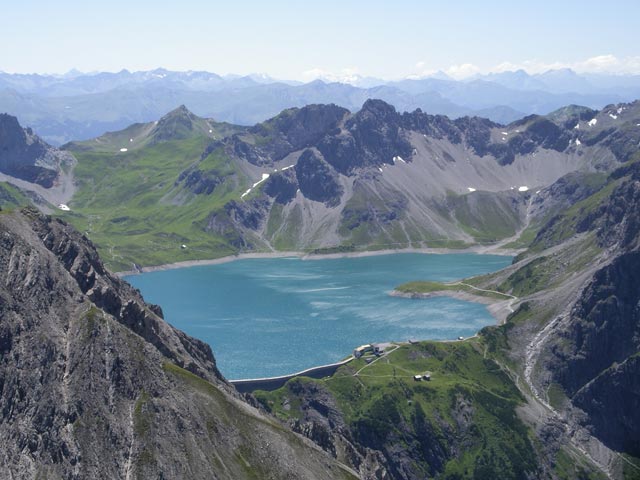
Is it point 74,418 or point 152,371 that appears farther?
point 152,371

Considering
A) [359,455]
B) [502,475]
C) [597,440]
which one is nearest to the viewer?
[359,455]

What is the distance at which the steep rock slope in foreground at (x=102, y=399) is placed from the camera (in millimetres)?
104688

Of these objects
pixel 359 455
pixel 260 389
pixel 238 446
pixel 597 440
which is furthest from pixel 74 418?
pixel 597 440

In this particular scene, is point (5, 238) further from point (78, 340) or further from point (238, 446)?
point (238, 446)

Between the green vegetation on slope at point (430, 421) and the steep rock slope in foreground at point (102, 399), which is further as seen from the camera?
the green vegetation on slope at point (430, 421)

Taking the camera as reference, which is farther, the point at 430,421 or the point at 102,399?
the point at 430,421

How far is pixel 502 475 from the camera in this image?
164750mm

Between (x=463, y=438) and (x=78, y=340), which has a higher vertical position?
(x=78, y=340)

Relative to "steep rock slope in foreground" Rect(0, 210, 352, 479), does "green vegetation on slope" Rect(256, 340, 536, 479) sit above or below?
below

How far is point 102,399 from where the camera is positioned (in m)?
111

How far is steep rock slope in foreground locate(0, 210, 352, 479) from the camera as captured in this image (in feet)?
343

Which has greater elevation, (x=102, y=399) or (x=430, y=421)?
(x=102, y=399)

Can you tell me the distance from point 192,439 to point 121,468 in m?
10.1

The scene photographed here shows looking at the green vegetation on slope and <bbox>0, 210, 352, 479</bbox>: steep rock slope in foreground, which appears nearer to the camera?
<bbox>0, 210, 352, 479</bbox>: steep rock slope in foreground
